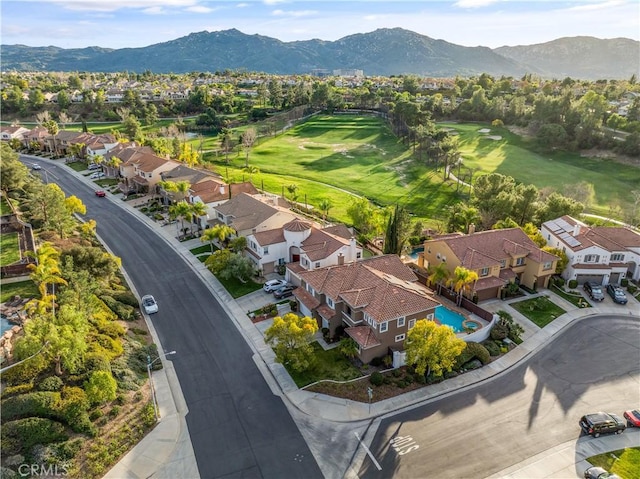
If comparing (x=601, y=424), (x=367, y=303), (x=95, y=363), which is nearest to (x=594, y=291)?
(x=601, y=424)

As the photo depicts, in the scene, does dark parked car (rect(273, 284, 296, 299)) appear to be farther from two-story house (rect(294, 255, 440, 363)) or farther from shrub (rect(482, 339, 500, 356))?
shrub (rect(482, 339, 500, 356))

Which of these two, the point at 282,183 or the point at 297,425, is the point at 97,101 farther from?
the point at 297,425

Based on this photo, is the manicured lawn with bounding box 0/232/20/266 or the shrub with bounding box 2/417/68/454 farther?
the manicured lawn with bounding box 0/232/20/266

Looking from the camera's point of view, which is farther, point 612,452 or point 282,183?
point 282,183

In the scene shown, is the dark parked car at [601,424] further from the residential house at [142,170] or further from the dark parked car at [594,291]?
the residential house at [142,170]

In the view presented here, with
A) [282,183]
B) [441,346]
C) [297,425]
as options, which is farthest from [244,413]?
[282,183]

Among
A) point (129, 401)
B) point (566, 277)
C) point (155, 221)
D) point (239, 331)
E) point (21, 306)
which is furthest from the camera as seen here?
point (155, 221)

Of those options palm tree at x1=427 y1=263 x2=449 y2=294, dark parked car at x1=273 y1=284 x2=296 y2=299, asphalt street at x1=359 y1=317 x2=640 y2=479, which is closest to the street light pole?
dark parked car at x1=273 y1=284 x2=296 y2=299
